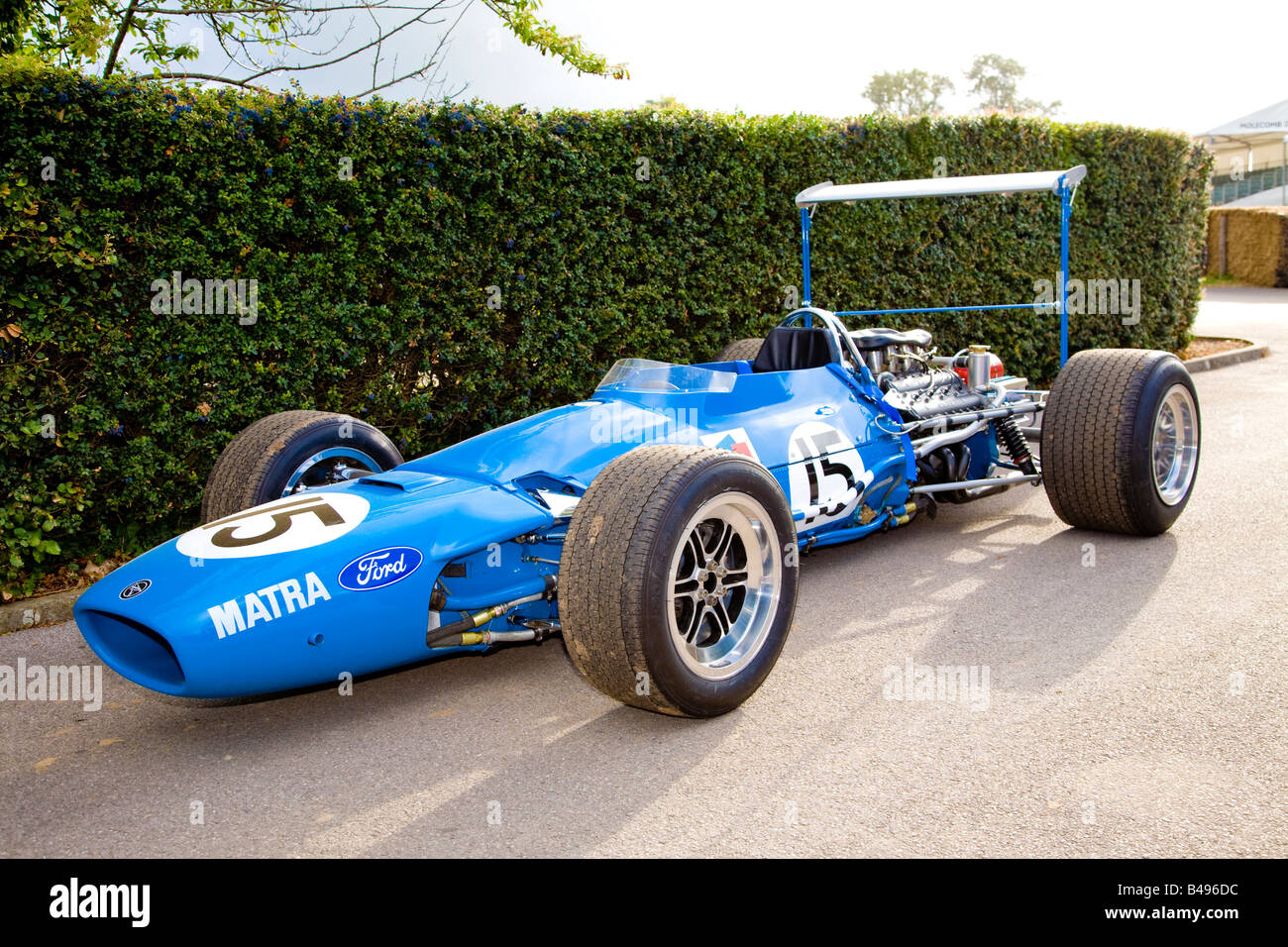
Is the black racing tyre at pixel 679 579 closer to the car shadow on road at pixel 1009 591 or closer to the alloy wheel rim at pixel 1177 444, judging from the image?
the car shadow on road at pixel 1009 591

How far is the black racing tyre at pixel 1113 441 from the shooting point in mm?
5652

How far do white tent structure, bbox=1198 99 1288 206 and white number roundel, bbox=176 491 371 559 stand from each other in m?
34.1

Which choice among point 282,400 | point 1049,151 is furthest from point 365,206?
point 1049,151

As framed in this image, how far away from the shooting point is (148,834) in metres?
3.29

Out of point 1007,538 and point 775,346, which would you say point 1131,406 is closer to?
point 1007,538

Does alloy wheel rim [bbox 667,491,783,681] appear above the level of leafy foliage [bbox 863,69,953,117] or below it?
below

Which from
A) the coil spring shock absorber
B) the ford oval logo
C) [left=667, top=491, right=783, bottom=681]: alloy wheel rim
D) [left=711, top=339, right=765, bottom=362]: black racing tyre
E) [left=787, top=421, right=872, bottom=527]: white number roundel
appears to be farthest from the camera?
[left=711, top=339, right=765, bottom=362]: black racing tyre

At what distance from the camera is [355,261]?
21.7ft

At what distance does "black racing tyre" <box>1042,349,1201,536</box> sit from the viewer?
565 centimetres

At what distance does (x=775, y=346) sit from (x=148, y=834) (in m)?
3.88

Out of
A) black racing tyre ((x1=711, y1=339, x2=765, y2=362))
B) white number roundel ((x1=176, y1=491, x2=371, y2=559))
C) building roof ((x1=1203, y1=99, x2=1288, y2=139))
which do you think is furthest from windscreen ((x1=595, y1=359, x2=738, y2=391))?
building roof ((x1=1203, y1=99, x2=1288, y2=139))

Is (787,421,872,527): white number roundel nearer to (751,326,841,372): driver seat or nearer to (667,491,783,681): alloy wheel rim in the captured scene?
(751,326,841,372): driver seat

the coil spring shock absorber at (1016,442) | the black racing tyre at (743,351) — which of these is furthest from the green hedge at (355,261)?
the coil spring shock absorber at (1016,442)

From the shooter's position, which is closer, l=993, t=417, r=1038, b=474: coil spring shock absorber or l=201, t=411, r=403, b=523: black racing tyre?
l=201, t=411, r=403, b=523: black racing tyre
